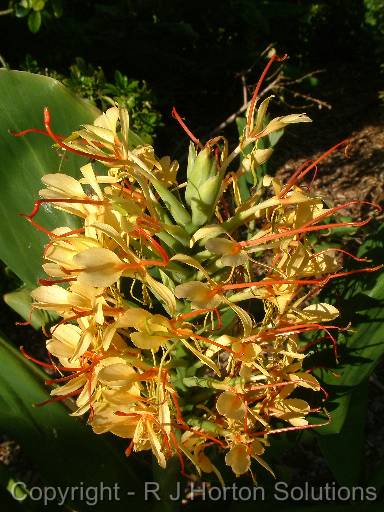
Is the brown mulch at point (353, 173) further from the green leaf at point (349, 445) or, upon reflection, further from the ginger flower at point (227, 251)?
the ginger flower at point (227, 251)

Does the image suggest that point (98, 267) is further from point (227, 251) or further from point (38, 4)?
point (38, 4)

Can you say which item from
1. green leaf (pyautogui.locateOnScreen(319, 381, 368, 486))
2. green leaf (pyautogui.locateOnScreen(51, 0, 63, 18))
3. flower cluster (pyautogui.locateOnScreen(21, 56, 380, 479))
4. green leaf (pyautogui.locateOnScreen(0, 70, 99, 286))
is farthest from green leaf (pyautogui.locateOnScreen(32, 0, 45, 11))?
green leaf (pyautogui.locateOnScreen(319, 381, 368, 486))

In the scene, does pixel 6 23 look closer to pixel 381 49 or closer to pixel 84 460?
pixel 84 460

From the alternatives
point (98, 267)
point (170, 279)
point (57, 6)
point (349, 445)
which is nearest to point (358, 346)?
point (349, 445)

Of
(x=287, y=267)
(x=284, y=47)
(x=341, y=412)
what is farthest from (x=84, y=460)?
(x=284, y=47)

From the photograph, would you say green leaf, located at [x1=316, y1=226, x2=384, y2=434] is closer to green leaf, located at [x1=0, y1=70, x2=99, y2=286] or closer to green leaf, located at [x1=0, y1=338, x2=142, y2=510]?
green leaf, located at [x1=0, y1=338, x2=142, y2=510]

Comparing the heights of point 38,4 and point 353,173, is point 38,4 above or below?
above

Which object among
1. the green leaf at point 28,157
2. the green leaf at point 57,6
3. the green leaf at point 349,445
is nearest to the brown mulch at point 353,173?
the green leaf at point 57,6
